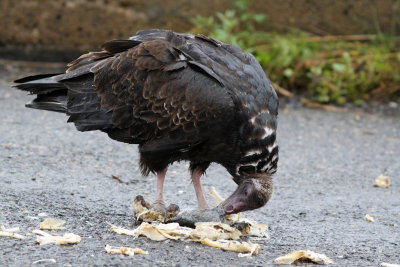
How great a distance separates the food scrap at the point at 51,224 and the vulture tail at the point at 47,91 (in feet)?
3.26

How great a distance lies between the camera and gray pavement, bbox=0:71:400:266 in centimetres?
425

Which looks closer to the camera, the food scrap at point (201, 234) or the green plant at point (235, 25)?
the food scrap at point (201, 234)

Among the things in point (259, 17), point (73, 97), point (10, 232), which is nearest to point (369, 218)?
point (73, 97)

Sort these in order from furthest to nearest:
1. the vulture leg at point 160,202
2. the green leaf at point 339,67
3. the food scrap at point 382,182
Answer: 1. the green leaf at point 339,67
2. the food scrap at point 382,182
3. the vulture leg at point 160,202

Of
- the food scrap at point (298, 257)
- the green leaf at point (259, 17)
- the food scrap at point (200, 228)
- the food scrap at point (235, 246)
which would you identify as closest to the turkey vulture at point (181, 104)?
the food scrap at point (200, 228)

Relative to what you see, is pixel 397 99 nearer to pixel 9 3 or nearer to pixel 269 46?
pixel 269 46

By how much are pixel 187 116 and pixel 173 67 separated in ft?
1.11

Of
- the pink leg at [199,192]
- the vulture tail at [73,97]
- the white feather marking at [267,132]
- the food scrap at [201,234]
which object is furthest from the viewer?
the pink leg at [199,192]

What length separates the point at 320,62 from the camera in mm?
9727

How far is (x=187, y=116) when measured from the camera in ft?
15.5

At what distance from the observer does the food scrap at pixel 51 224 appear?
14.4ft

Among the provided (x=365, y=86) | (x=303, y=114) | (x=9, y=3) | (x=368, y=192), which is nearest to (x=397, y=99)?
(x=365, y=86)

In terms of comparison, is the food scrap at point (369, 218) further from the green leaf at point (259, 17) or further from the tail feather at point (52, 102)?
the green leaf at point (259, 17)

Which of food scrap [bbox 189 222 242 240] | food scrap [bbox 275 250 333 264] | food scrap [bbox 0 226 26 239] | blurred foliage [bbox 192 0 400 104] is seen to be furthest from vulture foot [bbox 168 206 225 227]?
blurred foliage [bbox 192 0 400 104]
